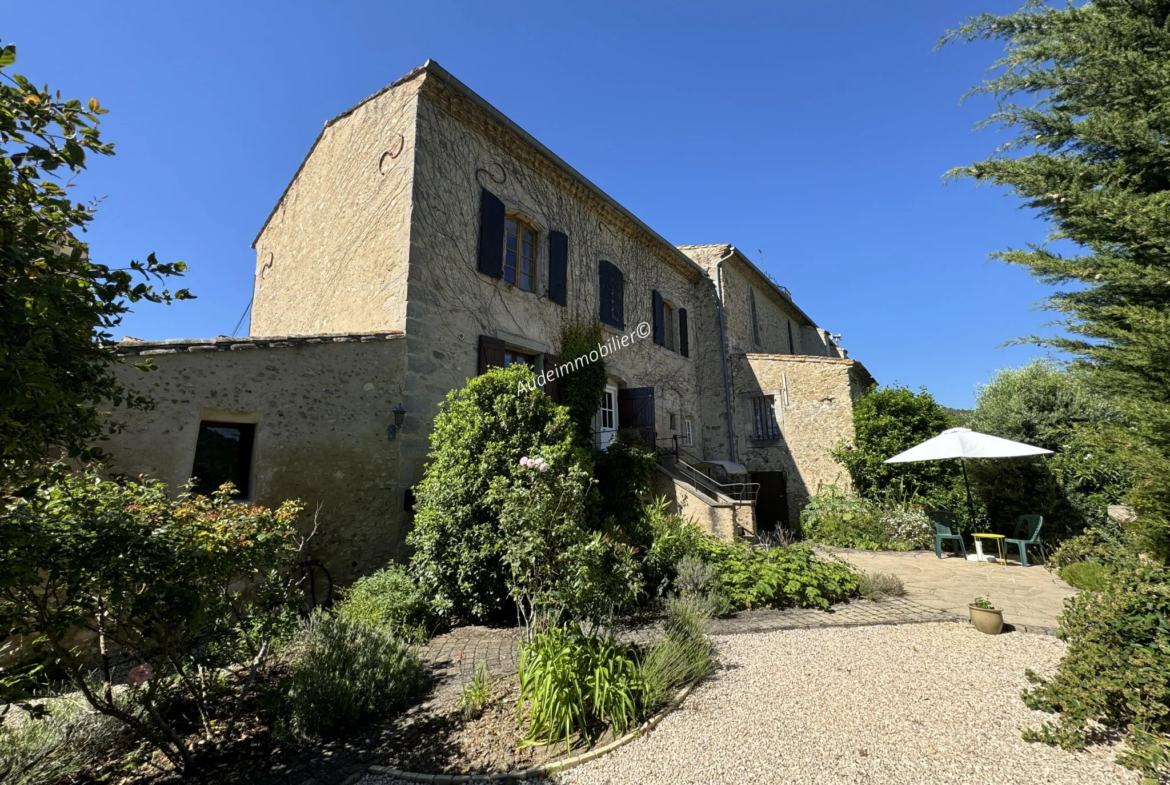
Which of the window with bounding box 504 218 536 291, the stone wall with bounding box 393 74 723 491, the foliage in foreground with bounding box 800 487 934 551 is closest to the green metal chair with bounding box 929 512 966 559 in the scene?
the foliage in foreground with bounding box 800 487 934 551

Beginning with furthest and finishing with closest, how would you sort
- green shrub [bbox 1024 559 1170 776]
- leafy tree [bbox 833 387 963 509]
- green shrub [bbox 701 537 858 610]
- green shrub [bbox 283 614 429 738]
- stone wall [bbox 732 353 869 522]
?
stone wall [bbox 732 353 869 522], leafy tree [bbox 833 387 963 509], green shrub [bbox 701 537 858 610], green shrub [bbox 283 614 429 738], green shrub [bbox 1024 559 1170 776]

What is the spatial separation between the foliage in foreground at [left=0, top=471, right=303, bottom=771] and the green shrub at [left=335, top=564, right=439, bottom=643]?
4.21 ft

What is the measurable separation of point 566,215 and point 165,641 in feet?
31.6

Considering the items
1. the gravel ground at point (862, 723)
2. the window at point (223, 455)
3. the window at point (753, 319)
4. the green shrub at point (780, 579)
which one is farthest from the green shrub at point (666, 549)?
the window at point (753, 319)

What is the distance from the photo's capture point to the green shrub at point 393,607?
4.70 meters

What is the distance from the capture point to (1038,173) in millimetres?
4875

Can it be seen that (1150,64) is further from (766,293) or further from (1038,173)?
(766,293)

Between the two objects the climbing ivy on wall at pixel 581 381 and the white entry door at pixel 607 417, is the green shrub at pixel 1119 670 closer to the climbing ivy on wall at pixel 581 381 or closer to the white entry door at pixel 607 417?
the climbing ivy on wall at pixel 581 381

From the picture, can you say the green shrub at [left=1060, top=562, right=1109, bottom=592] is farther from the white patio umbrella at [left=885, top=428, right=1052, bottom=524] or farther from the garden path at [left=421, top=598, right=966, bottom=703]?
the white patio umbrella at [left=885, top=428, right=1052, bottom=524]

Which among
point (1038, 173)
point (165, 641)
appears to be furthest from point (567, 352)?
point (165, 641)

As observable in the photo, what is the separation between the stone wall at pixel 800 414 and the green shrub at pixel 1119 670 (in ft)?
31.9

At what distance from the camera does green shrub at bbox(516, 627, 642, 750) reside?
9.71ft

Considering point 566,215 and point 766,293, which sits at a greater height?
point 766,293

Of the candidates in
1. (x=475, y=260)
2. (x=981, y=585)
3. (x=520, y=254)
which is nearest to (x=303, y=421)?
(x=475, y=260)
